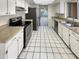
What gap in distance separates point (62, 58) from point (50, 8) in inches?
375

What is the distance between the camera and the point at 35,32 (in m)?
9.47

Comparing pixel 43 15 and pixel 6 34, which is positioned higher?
pixel 43 15

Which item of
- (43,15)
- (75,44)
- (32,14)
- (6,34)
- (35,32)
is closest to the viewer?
(6,34)

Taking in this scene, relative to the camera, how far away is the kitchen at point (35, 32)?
117 inches

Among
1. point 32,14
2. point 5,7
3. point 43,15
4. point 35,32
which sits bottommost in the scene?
point 35,32

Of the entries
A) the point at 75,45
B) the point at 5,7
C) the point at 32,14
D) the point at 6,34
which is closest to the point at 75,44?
the point at 75,45

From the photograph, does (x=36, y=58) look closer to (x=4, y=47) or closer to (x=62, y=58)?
(x=62, y=58)

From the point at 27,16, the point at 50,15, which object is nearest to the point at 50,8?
the point at 50,15

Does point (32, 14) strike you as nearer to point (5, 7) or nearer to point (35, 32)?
point (35, 32)

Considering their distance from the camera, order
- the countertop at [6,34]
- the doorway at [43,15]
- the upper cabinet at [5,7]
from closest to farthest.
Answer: the countertop at [6,34] < the upper cabinet at [5,7] < the doorway at [43,15]

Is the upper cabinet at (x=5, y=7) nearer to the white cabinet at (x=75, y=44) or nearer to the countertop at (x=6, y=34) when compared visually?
the countertop at (x=6, y=34)

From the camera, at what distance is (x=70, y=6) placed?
27.8 feet

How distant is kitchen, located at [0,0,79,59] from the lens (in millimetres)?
2982

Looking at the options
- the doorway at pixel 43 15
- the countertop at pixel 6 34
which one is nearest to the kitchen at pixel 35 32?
the countertop at pixel 6 34
